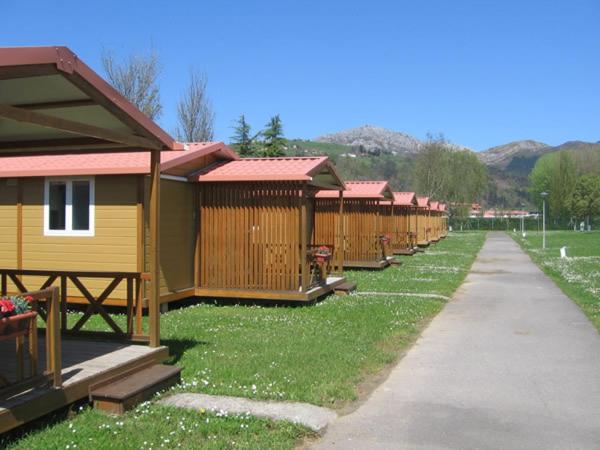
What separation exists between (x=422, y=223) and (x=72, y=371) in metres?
36.8

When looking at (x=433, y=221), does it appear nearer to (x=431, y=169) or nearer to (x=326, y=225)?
(x=431, y=169)

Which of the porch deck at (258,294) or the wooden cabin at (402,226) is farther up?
the wooden cabin at (402,226)

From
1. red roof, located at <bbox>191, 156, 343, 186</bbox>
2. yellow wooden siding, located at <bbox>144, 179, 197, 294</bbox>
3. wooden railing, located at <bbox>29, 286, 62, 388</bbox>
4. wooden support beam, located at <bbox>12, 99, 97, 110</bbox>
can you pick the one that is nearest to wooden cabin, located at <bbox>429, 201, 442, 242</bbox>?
red roof, located at <bbox>191, 156, 343, 186</bbox>

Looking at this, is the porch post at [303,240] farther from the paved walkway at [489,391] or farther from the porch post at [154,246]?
the porch post at [154,246]

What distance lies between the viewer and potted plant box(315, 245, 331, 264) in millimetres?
13906

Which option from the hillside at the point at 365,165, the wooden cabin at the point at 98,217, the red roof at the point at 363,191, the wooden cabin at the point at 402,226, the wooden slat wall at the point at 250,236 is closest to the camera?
the wooden cabin at the point at 98,217

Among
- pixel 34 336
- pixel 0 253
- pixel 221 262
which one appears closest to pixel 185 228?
pixel 221 262

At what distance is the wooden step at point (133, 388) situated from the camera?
5676mm

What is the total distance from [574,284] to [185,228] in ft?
36.5

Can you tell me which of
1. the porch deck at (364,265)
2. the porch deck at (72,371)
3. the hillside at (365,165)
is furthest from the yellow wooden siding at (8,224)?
the hillside at (365,165)

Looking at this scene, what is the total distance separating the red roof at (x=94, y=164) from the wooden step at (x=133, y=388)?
4.98 metres

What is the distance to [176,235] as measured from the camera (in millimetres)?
12250

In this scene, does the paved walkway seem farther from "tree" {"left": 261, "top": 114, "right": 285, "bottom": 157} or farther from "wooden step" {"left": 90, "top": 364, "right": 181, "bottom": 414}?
"tree" {"left": 261, "top": 114, "right": 285, "bottom": 157}

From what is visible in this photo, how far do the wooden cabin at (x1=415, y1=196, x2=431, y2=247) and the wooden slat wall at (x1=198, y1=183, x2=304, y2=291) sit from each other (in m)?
25.5
